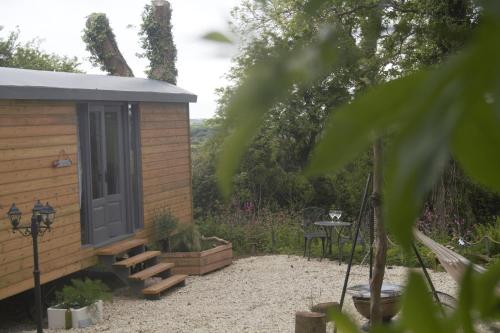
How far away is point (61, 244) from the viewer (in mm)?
7734

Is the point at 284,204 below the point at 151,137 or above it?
below

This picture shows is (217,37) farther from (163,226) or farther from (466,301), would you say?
(163,226)

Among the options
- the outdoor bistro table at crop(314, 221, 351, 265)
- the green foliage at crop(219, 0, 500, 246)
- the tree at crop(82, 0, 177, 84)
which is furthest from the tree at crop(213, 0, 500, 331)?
the tree at crop(82, 0, 177, 84)

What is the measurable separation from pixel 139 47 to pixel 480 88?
15.6 m

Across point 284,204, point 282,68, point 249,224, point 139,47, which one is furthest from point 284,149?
point 282,68

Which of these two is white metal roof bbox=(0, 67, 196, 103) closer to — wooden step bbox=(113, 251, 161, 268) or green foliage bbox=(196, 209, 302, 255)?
wooden step bbox=(113, 251, 161, 268)

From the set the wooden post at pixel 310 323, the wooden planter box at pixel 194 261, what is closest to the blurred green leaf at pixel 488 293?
the wooden post at pixel 310 323

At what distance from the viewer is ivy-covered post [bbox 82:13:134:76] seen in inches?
641

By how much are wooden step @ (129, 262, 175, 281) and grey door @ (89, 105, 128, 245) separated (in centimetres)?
64

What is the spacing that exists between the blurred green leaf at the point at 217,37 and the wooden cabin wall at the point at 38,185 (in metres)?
6.84

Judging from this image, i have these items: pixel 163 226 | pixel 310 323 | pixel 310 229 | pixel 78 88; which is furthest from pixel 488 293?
pixel 310 229

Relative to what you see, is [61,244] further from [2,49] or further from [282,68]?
[2,49]

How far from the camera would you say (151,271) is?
8602mm

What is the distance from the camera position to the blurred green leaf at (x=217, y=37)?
298 mm
